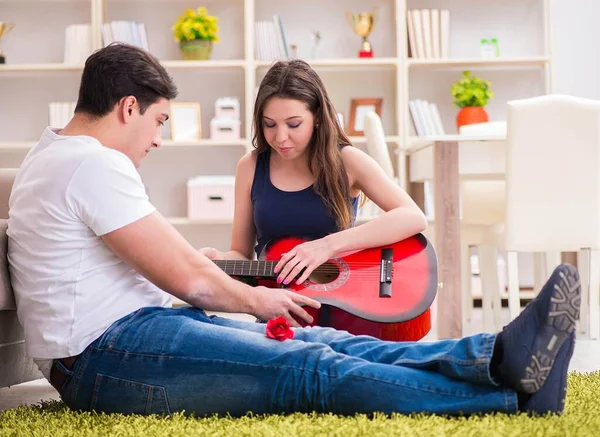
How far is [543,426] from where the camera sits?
131cm

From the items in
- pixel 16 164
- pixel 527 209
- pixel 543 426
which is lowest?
pixel 543 426

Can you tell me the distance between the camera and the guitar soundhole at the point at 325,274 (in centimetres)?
197

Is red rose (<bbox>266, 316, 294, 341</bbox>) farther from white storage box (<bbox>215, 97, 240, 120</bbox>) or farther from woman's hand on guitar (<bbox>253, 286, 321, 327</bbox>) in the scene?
white storage box (<bbox>215, 97, 240, 120</bbox>)

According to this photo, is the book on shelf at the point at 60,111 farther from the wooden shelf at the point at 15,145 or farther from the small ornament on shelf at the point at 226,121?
the small ornament on shelf at the point at 226,121

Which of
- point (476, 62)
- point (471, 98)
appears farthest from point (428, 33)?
point (471, 98)

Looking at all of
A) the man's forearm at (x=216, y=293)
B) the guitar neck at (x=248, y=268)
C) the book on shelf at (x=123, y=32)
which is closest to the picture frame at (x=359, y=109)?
the book on shelf at (x=123, y=32)

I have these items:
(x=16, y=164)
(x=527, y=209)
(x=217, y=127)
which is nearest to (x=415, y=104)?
(x=217, y=127)

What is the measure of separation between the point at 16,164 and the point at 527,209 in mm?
3100

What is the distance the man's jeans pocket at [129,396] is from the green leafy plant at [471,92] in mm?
3447

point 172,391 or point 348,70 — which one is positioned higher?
point 348,70

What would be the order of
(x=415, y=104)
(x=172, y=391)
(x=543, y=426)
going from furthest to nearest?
(x=415, y=104) < (x=172, y=391) < (x=543, y=426)

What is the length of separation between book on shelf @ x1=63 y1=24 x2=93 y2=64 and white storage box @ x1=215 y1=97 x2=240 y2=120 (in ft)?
2.53

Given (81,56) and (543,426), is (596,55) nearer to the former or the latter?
(81,56)

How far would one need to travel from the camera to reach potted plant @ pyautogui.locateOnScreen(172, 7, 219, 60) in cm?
460
